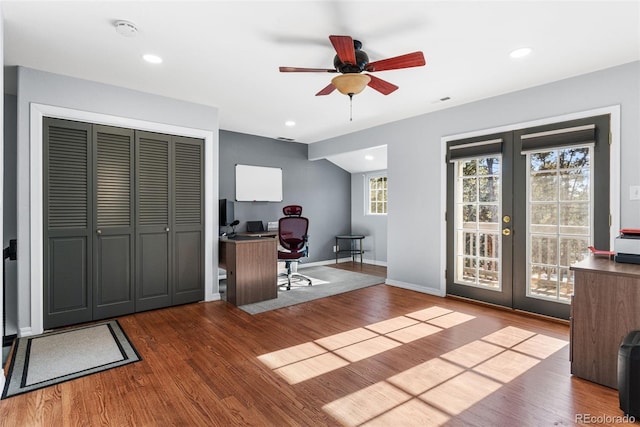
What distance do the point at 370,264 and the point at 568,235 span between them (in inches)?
158

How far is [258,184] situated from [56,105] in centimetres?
312

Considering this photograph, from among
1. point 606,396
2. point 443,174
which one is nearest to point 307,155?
point 443,174

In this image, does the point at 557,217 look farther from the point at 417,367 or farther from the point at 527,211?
the point at 417,367

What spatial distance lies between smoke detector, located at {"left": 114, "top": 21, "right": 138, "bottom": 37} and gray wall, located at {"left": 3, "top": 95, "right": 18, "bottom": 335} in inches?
83.9

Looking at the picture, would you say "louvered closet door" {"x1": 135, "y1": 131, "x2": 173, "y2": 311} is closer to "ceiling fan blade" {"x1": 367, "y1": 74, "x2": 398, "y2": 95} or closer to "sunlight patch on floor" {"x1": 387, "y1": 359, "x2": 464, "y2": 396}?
"ceiling fan blade" {"x1": 367, "y1": 74, "x2": 398, "y2": 95}

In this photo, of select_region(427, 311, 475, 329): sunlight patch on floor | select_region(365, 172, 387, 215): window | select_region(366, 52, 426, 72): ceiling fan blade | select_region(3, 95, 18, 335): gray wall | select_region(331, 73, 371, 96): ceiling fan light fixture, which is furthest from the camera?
select_region(365, 172, 387, 215): window

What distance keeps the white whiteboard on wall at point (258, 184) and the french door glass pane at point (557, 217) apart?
4.00 metres

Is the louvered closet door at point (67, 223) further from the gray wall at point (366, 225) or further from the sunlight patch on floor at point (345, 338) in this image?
the gray wall at point (366, 225)

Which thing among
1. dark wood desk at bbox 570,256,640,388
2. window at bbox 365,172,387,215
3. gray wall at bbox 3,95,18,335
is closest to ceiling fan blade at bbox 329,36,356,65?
dark wood desk at bbox 570,256,640,388

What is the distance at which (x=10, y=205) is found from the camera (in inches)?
135

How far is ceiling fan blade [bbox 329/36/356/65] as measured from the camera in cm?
212

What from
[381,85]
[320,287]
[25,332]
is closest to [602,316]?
[381,85]

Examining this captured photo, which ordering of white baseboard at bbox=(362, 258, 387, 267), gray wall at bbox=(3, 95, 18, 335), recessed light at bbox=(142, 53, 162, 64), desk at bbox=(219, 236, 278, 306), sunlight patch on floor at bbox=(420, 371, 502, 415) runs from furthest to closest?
white baseboard at bbox=(362, 258, 387, 267) → desk at bbox=(219, 236, 278, 306) → gray wall at bbox=(3, 95, 18, 335) → recessed light at bbox=(142, 53, 162, 64) → sunlight patch on floor at bbox=(420, 371, 502, 415)

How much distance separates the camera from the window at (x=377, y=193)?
690 cm
